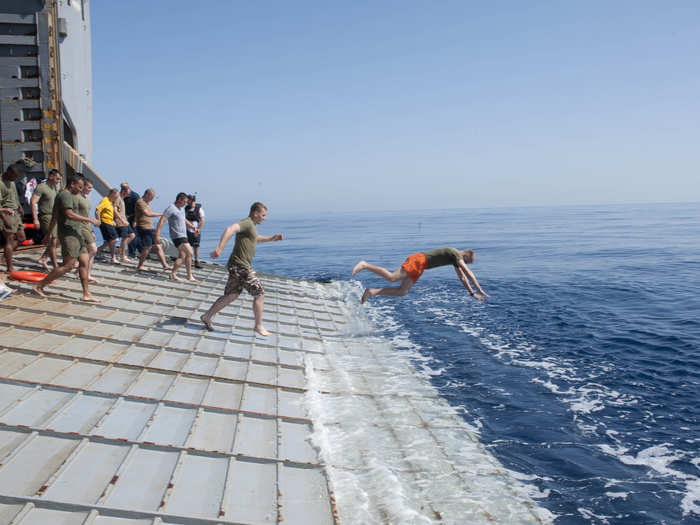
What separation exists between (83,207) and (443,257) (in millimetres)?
6692

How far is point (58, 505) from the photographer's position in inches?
132

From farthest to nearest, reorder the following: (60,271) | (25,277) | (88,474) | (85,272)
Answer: (25,277) → (85,272) → (60,271) → (88,474)

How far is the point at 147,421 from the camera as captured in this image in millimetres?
4812

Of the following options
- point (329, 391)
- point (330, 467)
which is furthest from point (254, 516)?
point (329, 391)

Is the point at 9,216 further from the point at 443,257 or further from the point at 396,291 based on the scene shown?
the point at 443,257

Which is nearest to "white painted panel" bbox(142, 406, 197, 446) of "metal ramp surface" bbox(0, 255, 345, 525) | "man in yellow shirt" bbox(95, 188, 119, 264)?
"metal ramp surface" bbox(0, 255, 345, 525)

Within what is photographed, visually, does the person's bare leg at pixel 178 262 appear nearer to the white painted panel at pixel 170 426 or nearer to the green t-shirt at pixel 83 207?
the green t-shirt at pixel 83 207

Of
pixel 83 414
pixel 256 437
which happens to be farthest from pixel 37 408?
pixel 256 437

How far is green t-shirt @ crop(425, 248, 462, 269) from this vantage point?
9.33 m

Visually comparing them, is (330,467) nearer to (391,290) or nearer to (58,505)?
(58,505)

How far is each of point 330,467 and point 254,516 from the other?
117 cm

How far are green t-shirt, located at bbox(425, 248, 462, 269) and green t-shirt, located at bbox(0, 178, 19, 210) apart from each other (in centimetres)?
841

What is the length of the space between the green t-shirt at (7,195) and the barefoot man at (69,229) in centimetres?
184

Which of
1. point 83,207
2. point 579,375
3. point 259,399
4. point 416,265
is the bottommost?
point 579,375
